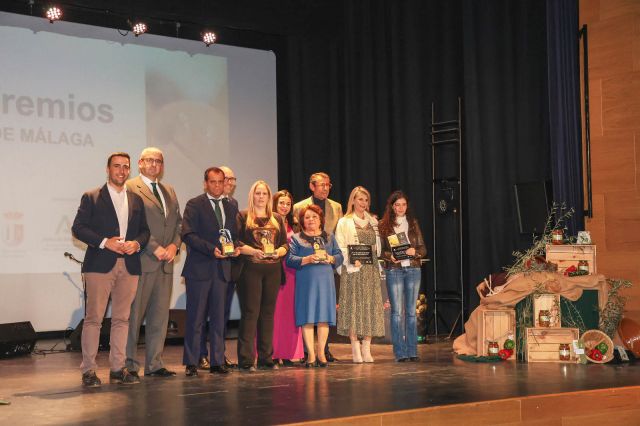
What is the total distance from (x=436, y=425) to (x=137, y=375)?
2.19 meters

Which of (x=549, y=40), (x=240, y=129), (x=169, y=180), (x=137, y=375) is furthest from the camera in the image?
(x=240, y=129)

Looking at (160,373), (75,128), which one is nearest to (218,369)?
(160,373)

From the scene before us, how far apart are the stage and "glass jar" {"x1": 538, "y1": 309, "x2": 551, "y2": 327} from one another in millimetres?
339

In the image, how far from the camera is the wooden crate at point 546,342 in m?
6.48

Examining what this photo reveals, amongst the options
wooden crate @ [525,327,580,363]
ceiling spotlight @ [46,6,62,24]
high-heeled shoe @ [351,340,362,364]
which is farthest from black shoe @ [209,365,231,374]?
ceiling spotlight @ [46,6,62,24]

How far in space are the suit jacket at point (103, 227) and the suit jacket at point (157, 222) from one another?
9 cm

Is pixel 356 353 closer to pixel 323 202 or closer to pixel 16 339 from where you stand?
pixel 323 202

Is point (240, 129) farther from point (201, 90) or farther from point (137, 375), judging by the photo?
point (137, 375)

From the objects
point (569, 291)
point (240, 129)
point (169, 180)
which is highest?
point (240, 129)

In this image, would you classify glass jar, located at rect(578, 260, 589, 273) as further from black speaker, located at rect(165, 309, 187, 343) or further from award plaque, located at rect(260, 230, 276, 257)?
black speaker, located at rect(165, 309, 187, 343)

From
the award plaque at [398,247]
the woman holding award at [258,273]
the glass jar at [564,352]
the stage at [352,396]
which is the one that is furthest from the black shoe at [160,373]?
the glass jar at [564,352]

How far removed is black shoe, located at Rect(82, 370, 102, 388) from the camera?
538cm

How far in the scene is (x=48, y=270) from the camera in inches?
339

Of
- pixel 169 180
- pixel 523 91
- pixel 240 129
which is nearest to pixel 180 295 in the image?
pixel 169 180
